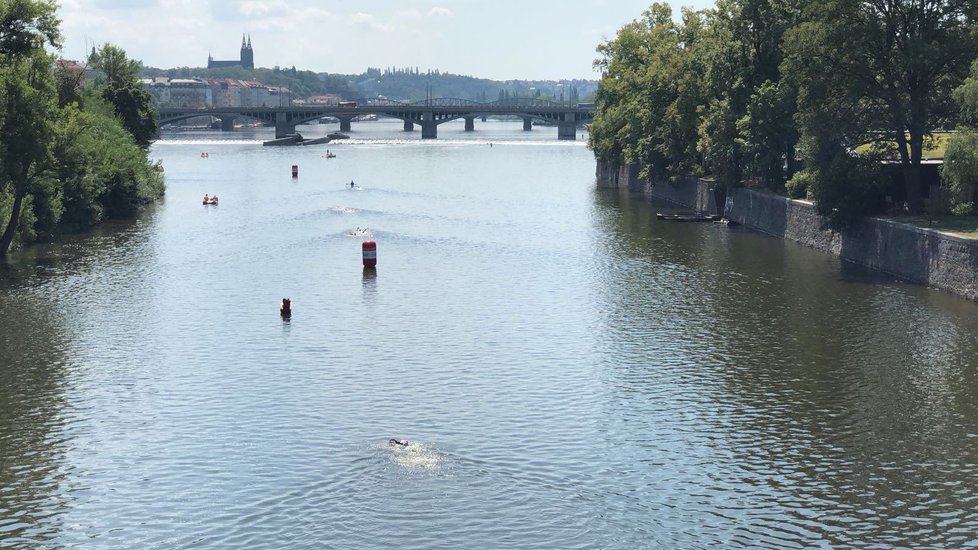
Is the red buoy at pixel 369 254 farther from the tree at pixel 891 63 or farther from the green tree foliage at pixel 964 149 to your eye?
the green tree foliage at pixel 964 149

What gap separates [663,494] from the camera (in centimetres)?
3397

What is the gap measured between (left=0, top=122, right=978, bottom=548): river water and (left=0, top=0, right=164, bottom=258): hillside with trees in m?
5.11

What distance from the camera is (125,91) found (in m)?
129

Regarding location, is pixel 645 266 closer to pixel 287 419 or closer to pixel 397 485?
pixel 287 419

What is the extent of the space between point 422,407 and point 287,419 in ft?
15.6

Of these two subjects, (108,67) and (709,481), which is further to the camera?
(108,67)

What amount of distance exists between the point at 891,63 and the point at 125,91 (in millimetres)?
85499

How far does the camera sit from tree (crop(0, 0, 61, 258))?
70.6m

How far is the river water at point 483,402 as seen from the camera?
3219cm

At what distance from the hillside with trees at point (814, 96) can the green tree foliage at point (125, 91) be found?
54.3 metres

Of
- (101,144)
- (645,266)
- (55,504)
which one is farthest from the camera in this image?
(101,144)

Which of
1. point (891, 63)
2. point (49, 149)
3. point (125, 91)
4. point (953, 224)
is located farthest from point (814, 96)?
point (125, 91)

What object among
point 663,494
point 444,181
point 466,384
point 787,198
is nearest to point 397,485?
point 663,494

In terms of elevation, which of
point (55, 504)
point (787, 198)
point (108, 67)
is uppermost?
point (108, 67)
